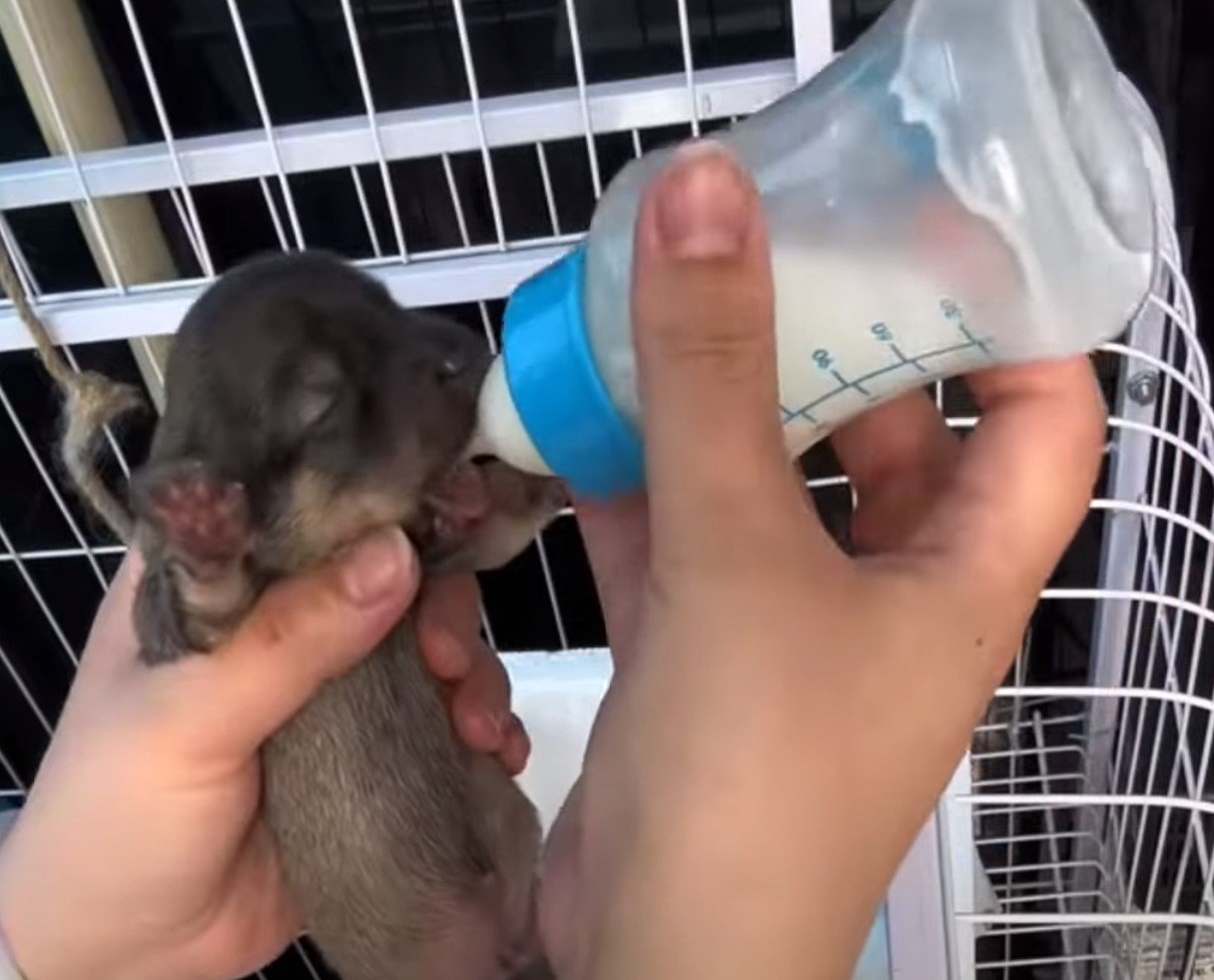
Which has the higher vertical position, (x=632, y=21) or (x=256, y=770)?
(x=632, y=21)

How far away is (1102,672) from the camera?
104 cm

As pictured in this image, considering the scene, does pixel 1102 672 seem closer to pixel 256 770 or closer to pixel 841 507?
pixel 841 507

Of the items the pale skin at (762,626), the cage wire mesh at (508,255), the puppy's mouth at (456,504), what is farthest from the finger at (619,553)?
the cage wire mesh at (508,255)

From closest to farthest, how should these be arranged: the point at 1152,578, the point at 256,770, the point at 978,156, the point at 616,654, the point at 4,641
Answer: the point at 978,156 → the point at 616,654 → the point at 256,770 → the point at 1152,578 → the point at 4,641

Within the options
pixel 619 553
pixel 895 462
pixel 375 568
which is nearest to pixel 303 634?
pixel 375 568

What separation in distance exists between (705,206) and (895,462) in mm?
220

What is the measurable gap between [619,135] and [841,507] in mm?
258

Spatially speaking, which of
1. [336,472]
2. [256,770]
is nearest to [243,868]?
[256,770]

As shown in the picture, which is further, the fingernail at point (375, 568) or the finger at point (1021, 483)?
the fingernail at point (375, 568)

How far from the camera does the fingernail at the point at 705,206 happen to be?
0.49 m

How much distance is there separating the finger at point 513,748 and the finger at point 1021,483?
1.17ft

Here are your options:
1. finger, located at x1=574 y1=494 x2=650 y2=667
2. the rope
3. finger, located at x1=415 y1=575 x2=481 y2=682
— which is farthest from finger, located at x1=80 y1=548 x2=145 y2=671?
finger, located at x1=574 y1=494 x2=650 y2=667

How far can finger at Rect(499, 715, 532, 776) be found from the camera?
0.90m

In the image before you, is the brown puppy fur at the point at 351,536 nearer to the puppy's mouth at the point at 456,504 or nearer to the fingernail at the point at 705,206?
the puppy's mouth at the point at 456,504
